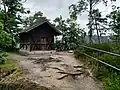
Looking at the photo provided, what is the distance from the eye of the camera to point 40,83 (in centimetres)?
973

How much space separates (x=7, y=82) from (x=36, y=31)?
19.7m

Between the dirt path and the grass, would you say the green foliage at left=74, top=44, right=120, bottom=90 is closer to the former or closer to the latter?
the dirt path

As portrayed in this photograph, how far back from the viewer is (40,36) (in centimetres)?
3028

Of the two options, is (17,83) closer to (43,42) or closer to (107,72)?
(107,72)

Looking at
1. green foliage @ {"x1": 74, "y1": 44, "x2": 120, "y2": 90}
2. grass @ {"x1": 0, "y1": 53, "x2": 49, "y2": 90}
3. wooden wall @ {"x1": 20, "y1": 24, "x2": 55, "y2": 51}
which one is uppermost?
wooden wall @ {"x1": 20, "y1": 24, "x2": 55, "y2": 51}

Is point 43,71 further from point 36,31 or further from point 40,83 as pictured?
point 36,31

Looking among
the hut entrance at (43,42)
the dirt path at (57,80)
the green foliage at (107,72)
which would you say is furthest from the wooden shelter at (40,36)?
the green foliage at (107,72)

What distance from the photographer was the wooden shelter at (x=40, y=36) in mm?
29078

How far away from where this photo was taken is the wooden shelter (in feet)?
95.4

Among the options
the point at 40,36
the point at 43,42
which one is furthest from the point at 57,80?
the point at 40,36

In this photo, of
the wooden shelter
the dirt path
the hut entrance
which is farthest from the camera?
the hut entrance

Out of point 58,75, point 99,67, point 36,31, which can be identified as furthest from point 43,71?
point 36,31

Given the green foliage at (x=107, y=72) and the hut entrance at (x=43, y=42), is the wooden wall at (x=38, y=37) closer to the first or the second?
the hut entrance at (x=43, y=42)

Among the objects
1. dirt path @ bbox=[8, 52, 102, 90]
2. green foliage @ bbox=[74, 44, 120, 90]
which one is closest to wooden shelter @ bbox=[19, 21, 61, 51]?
dirt path @ bbox=[8, 52, 102, 90]
